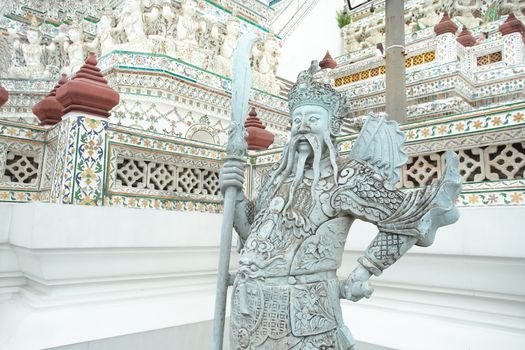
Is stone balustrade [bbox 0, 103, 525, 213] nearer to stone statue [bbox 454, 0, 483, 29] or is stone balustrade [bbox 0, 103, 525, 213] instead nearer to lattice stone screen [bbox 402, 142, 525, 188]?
lattice stone screen [bbox 402, 142, 525, 188]

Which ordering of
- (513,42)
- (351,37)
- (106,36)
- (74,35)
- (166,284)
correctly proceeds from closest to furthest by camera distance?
(166,284) < (513,42) < (106,36) < (74,35) < (351,37)

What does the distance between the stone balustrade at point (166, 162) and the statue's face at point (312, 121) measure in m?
1.41

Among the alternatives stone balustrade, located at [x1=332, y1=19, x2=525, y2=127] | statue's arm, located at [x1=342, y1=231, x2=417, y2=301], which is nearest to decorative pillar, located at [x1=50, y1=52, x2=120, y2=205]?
statue's arm, located at [x1=342, y1=231, x2=417, y2=301]

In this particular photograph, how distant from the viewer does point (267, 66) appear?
33.0 feet

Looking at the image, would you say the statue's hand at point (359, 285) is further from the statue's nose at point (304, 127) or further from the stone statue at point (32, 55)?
the stone statue at point (32, 55)

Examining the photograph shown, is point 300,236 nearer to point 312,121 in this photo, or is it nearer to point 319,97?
point 312,121

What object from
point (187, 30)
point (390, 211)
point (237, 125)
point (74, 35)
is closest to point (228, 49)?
point (187, 30)

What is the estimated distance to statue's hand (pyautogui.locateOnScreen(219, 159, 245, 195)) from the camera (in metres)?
1.88

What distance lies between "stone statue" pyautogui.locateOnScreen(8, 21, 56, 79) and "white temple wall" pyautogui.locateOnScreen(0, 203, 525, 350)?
28.7 ft

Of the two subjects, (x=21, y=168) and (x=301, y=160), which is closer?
(x=301, y=160)

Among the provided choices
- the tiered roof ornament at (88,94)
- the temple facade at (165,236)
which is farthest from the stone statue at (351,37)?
the tiered roof ornament at (88,94)

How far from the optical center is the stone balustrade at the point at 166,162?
2648 mm

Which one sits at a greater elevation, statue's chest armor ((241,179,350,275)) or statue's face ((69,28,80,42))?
statue's face ((69,28,80,42))

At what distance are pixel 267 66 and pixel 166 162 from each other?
6.90 metres
